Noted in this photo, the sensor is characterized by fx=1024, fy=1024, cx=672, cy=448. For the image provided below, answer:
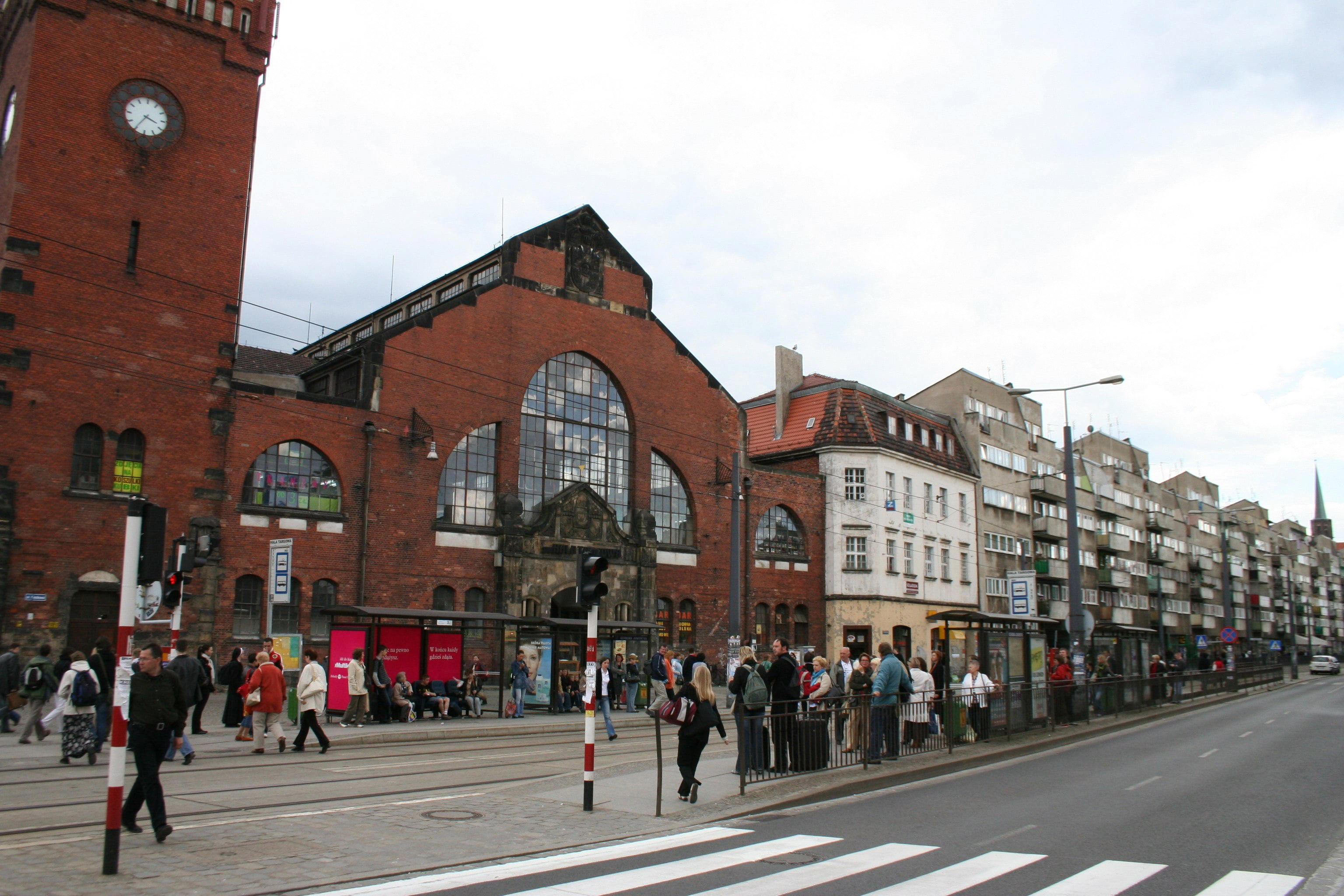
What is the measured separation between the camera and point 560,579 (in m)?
35.1

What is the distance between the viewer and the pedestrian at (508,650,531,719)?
25969mm

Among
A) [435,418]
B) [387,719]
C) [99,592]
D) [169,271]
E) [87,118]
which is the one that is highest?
[87,118]

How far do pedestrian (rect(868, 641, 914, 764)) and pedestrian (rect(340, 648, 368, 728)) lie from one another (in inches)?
422

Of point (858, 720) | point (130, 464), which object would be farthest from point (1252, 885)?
point (130, 464)

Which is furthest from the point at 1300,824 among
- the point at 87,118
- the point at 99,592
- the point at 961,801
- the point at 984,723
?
the point at 87,118

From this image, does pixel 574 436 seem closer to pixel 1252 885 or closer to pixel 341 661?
pixel 341 661

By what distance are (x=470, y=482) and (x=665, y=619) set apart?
9945 millimetres

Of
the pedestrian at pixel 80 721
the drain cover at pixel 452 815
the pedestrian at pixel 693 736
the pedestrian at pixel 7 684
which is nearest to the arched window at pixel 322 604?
the pedestrian at pixel 7 684

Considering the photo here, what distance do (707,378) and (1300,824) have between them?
33.0 m

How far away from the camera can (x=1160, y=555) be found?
84.0m

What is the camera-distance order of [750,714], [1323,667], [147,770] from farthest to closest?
[1323,667] → [750,714] → [147,770]

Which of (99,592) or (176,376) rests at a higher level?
(176,376)

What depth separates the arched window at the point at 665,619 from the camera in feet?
128

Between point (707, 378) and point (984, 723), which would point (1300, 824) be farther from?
point (707, 378)
